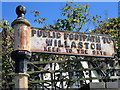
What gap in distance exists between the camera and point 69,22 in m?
13.6

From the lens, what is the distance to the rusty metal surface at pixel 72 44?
553cm

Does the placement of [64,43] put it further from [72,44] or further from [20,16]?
[20,16]

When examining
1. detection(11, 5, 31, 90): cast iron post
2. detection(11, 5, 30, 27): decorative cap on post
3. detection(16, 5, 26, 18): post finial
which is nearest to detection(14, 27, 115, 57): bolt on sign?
detection(11, 5, 31, 90): cast iron post

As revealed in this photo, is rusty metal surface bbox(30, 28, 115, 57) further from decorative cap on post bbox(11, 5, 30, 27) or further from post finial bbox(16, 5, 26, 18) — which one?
post finial bbox(16, 5, 26, 18)

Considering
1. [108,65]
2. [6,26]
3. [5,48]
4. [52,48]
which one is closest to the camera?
[52,48]

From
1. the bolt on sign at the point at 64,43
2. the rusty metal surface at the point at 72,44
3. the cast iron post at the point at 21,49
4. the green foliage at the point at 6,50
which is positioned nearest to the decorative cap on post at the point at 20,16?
the cast iron post at the point at 21,49

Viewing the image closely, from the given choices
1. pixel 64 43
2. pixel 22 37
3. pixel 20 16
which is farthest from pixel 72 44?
pixel 20 16

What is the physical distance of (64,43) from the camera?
19.0 feet

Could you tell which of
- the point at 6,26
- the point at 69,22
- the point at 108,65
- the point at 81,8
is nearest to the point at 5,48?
the point at 6,26

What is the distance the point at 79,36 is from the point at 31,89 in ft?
7.07

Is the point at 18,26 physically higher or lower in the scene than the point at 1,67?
higher

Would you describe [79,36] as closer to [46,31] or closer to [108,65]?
[46,31]

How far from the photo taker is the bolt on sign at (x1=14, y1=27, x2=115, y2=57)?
17.3 ft

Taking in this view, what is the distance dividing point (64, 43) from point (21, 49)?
4.07 ft
